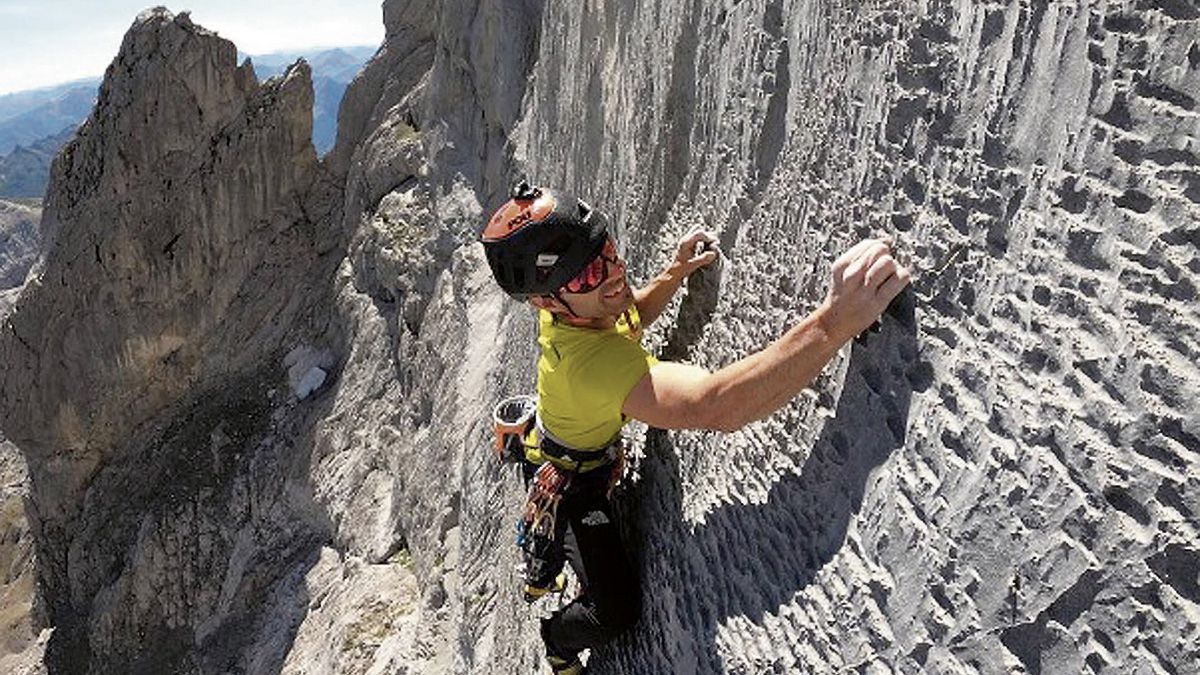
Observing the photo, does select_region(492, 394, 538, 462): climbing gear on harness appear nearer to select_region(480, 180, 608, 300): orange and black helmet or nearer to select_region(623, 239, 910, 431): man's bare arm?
select_region(480, 180, 608, 300): orange and black helmet

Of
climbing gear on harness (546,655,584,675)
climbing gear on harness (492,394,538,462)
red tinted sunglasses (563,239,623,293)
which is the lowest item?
climbing gear on harness (546,655,584,675)

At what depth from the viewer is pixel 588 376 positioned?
13.5ft

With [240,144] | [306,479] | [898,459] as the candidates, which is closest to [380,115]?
[240,144]

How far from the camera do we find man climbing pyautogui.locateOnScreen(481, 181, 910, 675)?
10.5ft

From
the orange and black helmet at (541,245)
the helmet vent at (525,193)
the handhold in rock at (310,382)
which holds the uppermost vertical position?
the helmet vent at (525,193)

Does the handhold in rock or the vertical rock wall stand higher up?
the vertical rock wall

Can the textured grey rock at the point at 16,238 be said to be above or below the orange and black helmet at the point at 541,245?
below

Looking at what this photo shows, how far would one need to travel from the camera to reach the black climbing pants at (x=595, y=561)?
4.88 m

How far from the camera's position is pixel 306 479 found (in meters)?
16.5

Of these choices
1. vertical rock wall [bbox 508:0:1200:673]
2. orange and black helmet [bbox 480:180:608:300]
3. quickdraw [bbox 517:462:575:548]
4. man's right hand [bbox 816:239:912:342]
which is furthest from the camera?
quickdraw [bbox 517:462:575:548]

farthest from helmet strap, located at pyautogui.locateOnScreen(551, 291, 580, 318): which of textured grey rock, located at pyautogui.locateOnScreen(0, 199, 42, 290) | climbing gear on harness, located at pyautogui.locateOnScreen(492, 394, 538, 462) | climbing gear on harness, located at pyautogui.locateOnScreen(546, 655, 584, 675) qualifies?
textured grey rock, located at pyautogui.locateOnScreen(0, 199, 42, 290)

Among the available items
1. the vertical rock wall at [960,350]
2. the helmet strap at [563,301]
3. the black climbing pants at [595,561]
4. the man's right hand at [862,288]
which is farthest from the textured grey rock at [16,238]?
the man's right hand at [862,288]

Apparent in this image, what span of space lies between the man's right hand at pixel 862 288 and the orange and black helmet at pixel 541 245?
136 centimetres

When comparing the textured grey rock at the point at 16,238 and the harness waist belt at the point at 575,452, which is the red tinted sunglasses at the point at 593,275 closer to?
the harness waist belt at the point at 575,452
